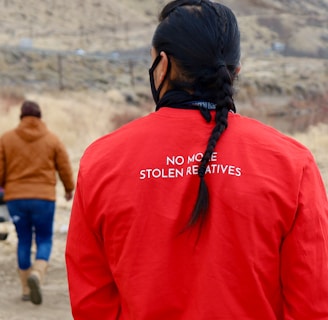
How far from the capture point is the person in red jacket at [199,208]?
202 centimetres

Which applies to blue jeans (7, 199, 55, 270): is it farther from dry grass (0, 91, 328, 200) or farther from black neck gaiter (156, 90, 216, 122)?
dry grass (0, 91, 328, 200)

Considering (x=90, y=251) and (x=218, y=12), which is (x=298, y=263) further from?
(x=218, y=12)

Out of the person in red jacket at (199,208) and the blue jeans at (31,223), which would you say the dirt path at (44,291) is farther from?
the person in red jacket at (199,208)

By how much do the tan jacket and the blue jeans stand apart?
0.07m

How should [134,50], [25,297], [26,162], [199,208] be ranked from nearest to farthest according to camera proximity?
[199,208] → [26,162] → [25,297] → [134,50]

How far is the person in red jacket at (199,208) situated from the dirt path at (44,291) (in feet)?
15.5

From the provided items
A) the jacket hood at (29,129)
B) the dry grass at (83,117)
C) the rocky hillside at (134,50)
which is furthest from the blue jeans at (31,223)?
the dry grass at (83,117)

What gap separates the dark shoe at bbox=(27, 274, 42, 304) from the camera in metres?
6.70

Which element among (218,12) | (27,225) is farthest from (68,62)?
(218,12)

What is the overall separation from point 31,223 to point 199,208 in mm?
4976

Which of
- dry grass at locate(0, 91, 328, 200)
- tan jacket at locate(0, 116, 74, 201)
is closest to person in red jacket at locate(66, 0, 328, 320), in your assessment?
tan jacket at locate(0, 116, 74, 201)

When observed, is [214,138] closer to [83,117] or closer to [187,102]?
[187,102]

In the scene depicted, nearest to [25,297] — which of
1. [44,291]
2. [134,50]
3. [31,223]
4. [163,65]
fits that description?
[44,291]

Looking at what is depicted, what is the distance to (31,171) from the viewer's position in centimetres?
661
